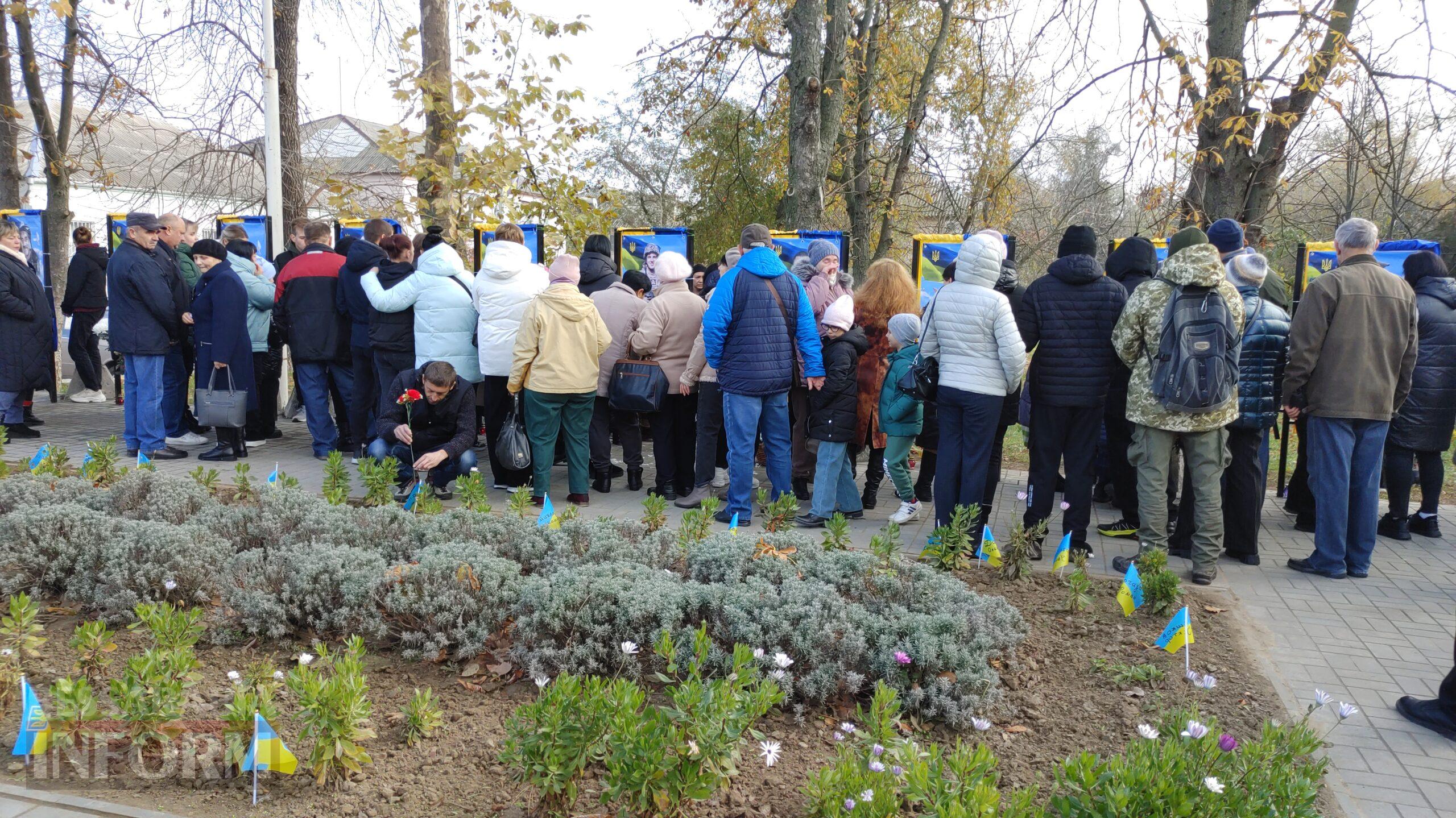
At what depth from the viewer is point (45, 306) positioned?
9.32 m

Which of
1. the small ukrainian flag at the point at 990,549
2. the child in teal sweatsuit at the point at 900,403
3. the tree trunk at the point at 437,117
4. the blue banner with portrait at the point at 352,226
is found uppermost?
the tree trunk at the point at 437,117

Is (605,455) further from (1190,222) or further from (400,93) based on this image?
(1190,222)

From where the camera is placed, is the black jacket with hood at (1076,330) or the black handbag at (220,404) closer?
the black jacket with hood at (1076,330)

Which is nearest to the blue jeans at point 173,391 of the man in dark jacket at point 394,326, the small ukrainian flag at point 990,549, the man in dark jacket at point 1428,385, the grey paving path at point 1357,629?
the grey paving path at point 1357,629

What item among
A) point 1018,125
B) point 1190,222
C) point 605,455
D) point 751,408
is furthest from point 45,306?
point 1018,125

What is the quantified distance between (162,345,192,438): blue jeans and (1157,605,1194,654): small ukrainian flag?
325 inches

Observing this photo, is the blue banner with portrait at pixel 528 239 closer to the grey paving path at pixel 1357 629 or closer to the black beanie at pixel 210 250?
the black beanie at pixel 210 250

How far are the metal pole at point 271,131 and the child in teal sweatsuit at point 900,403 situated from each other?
25.3ft

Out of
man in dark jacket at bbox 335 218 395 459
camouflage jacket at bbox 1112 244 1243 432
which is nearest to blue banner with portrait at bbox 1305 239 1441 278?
camouflage jacket at bbox 1112 244 1243 432

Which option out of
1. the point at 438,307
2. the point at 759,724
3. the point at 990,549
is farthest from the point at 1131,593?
the point at 438,307

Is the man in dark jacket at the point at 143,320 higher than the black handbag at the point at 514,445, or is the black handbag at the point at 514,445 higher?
the man in dark jacket at the point at 143,320

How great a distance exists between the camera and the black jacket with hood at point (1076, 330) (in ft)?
19.2

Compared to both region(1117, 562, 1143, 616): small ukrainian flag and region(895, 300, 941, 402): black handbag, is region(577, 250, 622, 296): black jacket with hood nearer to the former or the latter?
region(895, 300, 941, 402): black handbag

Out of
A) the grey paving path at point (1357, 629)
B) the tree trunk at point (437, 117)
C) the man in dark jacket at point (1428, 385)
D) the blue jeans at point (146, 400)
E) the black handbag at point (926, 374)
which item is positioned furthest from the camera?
the tree trunk at point (437, 117)
